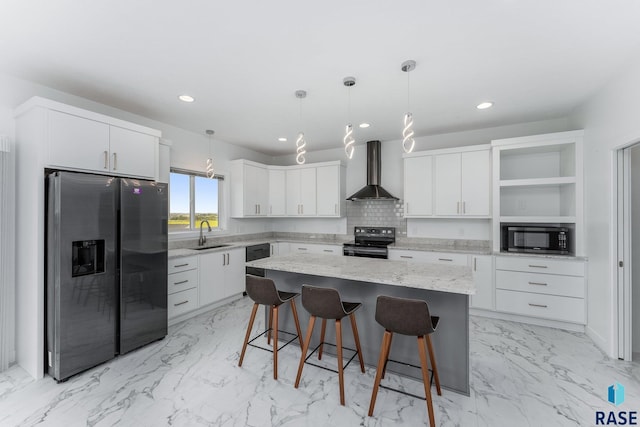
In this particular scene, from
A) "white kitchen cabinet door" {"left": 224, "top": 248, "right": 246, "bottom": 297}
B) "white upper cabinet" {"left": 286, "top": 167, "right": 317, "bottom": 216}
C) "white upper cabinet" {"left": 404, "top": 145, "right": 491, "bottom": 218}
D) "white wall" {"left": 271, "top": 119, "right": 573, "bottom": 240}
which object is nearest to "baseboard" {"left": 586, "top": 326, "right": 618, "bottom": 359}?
"white wall" {"left": 271, "top": 119, "right": 573, "bottom": 240}

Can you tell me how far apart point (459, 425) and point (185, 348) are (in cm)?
256

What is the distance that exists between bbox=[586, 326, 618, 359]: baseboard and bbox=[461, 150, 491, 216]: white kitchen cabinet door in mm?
1680

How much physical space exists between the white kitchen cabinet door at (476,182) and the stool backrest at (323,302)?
113 inches

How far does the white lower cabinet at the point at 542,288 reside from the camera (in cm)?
321

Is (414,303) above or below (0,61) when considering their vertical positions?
below

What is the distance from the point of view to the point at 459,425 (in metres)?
1.84

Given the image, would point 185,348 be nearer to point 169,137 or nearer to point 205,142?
point 169,137

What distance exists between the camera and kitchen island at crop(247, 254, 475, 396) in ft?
6.87

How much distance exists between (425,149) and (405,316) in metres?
3.43

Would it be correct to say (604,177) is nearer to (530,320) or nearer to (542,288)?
(542,288)

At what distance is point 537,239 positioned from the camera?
3494mm

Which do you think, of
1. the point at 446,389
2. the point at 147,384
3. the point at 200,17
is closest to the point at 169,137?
the point at 200,17

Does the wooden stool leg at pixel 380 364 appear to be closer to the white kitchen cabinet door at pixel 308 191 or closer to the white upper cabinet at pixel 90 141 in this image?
the white upper cabinet at pixel 90 141

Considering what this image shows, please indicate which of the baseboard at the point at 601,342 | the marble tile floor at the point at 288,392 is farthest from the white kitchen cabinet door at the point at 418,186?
the baseboard at the point at 601,342
